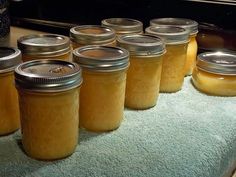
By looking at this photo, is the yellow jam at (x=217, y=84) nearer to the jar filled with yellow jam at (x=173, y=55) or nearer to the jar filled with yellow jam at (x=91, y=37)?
the jar filled with yellow jam at (x=173, y=55)

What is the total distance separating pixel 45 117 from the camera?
1.51ft

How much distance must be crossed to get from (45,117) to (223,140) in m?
0.29

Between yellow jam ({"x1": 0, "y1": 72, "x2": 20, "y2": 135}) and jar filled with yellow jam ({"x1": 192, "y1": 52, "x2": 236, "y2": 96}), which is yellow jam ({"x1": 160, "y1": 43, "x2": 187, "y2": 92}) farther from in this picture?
yellow jam ({"x1": 0, "y1": 72, "x2": 20, "y2": 135})

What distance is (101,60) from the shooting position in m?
0.52

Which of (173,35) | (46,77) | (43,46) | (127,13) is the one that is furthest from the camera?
(127,13)

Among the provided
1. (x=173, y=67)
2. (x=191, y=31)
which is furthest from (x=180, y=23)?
(x=173, y=67)

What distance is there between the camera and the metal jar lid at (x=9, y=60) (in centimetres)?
50

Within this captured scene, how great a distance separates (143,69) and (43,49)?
0.17 metres

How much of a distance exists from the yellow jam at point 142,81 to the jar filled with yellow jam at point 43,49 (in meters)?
0.11

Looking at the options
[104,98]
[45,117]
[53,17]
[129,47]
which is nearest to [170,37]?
[129,47]

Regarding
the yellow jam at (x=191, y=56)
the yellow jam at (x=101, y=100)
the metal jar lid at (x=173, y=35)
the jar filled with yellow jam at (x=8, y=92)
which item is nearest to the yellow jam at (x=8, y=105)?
the jar filled with yellow jam at (x=8, y=92)

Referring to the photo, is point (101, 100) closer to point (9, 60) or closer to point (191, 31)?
point (9, 60)

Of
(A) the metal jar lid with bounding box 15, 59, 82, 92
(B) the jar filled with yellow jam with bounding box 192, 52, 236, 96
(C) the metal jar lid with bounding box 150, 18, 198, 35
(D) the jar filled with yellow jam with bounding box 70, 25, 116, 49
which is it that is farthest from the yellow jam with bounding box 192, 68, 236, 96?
(A) the metal jar lid with bounding box 15, 59, 82, 92

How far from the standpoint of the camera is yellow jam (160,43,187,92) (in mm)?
699
